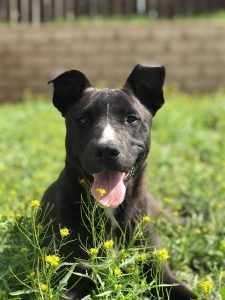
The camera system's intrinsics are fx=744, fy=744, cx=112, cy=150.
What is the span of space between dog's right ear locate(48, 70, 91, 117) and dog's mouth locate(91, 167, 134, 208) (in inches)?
24.8

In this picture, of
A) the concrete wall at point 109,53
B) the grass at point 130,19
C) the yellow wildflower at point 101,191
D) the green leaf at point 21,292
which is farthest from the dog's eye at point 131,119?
the grass at point 130,19

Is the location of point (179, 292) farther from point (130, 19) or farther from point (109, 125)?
point (130, 19)

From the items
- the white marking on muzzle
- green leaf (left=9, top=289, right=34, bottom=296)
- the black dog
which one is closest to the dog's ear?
the black dog

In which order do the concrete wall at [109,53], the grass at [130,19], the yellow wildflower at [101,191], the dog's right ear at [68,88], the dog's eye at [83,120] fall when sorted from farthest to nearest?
the grass at [130,19] → the concrete wall at [109,53] → the dog's right ear at [68,88] → the dog's eye at [83,120] → the yellow wildflower at [101,191]

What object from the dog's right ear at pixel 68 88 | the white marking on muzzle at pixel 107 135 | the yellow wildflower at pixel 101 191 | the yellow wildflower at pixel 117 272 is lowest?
the yellow wildflower at pixel 117 272

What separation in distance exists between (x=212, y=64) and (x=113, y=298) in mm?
10638

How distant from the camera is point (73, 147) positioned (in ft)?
14.5

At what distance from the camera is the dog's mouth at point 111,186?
4.21 m

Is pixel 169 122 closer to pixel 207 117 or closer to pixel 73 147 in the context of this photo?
pixel 207 117

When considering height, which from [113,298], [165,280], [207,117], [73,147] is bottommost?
[207,117]

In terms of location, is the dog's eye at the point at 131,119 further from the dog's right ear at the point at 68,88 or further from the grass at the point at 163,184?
the grass at the point at 163,184

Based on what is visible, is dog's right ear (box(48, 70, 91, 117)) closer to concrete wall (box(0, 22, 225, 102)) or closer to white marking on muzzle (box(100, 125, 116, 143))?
white marking on muzzle (box(100, 125, 116, 143))

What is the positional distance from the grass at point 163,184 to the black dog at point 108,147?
221 millimetres

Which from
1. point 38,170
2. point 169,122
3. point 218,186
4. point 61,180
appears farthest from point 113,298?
point 169,122
